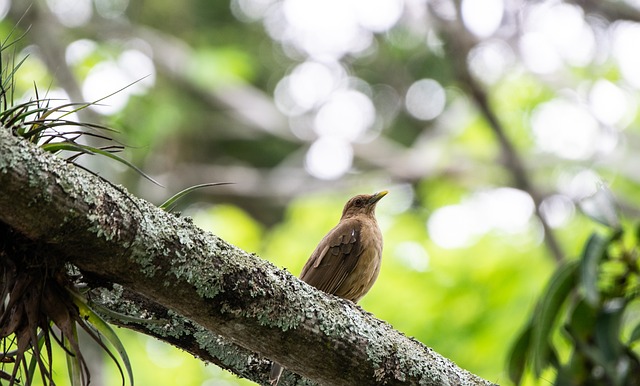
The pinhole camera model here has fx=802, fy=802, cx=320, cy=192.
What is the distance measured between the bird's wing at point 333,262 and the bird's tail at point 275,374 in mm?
1600

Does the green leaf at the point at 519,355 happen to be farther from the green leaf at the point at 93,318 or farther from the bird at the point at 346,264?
the green leaf at the point at 93,318

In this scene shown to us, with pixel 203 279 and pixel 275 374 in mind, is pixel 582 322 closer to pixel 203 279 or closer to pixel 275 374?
pixel 275 374

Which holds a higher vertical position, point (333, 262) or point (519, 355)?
point (519, 355)

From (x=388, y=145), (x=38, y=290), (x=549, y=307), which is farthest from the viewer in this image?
(x=388, y=145)

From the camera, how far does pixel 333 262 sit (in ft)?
15.4

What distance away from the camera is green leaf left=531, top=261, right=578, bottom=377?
491cm

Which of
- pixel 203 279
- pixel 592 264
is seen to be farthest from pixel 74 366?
pixel 592 264

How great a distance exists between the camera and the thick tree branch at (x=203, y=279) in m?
2.08

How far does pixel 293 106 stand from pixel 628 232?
8.34 m

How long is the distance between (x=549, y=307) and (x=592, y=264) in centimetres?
45

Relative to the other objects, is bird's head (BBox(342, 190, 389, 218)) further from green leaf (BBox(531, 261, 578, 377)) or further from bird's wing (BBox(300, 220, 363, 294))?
green leaf (BBox(531, 261, 578, 377))

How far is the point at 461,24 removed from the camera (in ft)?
24.4

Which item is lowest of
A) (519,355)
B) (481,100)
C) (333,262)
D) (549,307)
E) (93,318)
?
(93,318)

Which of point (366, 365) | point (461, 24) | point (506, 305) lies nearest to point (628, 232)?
point (506, 305)
